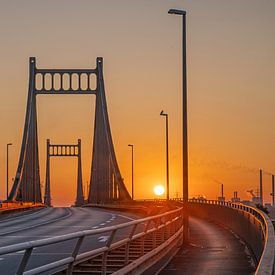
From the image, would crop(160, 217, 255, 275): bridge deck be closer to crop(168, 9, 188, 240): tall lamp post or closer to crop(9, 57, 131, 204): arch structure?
crop(168, 9, 188, 240): tall lamp post

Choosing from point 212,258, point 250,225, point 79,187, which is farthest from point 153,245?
point 79,187

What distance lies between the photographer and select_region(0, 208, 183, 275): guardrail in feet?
29.5

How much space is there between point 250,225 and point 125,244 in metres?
11.5

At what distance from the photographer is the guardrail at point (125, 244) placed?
8977 mm

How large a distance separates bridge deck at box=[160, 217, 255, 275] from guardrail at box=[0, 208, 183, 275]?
1.53ft

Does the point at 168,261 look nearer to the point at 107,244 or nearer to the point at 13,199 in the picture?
the point at 107,244

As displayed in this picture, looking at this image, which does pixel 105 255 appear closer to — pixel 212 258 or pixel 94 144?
pixel 212 258

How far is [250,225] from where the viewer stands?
2586 cm

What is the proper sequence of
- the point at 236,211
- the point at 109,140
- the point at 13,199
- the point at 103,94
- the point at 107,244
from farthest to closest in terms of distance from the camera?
the point at 103,94
the point at 109,140
the point at 13,199
the point at 236,211
the point at 107,244

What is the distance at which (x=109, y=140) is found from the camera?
9019cm

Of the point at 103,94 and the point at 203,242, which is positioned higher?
the point at 103,94

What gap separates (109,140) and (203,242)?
6252 centimetres

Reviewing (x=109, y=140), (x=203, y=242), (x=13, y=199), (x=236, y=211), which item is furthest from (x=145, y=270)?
(x=109, y=140)

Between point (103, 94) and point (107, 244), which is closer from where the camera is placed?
point (107, 244)
